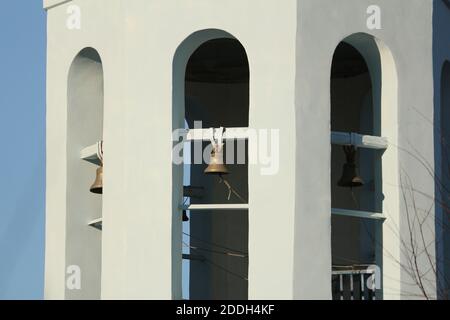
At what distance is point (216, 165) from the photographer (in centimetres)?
2998

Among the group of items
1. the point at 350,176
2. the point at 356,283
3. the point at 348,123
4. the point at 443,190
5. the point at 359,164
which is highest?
the point at 348,123

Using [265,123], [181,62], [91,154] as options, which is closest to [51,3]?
[91,154]

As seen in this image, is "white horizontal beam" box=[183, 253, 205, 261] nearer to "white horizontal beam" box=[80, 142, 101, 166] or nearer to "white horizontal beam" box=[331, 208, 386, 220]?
"white horizontal beam" box=[80, 142, 101, 166]

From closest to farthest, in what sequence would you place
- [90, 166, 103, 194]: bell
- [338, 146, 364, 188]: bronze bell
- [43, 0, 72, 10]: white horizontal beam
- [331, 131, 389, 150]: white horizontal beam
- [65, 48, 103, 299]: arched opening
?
[331, 131, 389, 150]: white horizontal beam < [90, 166, 103, 194]: bell < [338, 146, 364, 188]: bronze bell < [65, 48, 103, 299]: arched opening < [43, 0, 72, 10]: white horizontal beam

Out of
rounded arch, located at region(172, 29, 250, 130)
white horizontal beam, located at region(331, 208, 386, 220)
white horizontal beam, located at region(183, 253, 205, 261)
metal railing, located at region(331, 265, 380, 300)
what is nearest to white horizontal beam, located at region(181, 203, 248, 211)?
rounded arch, located at region(172, 29, 250, 130)

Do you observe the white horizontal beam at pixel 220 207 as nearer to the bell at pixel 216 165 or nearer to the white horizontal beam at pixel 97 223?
the bell at pixel 216 165

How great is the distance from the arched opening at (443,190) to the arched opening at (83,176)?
4790mm

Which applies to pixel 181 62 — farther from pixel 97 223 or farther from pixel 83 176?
pixel 97 223

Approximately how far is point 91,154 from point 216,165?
7.23ft

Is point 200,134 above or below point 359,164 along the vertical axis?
above

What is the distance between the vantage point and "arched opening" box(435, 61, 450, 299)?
31.1 metres

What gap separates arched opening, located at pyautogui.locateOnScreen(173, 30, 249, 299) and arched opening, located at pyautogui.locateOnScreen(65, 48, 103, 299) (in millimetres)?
2109

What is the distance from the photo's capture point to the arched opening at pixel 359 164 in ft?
100

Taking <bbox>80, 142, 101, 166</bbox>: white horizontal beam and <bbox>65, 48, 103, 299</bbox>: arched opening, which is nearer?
<bbox>80, 142, 101, 166</bbox>: white horizontal beam
